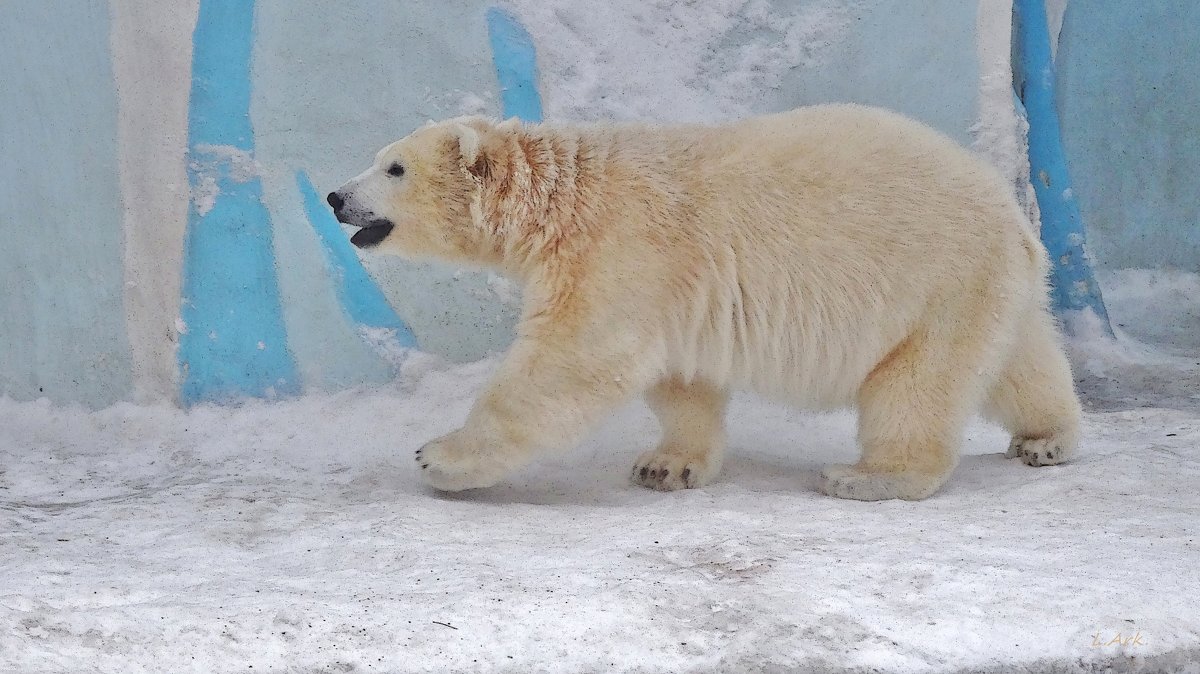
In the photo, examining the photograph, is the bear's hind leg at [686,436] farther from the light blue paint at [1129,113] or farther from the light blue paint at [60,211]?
the light blue paint at [1129,113]

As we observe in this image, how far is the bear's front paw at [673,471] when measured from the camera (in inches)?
157

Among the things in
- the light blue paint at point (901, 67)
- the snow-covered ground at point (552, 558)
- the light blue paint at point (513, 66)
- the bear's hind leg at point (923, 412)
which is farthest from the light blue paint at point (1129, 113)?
the light blue paint at point (513, 66)

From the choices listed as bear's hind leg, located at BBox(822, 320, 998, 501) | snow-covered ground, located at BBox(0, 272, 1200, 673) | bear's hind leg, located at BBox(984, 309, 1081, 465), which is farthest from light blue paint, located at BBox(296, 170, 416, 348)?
bear's hind leg, located at BBox(984, 309, 1081, 465)

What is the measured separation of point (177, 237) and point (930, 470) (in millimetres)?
3200

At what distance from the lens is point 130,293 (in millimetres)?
4762

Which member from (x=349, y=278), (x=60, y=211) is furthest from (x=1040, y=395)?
(x=60, y=211)

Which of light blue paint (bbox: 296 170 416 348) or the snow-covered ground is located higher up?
light blue paint (bbox: 296 170 416 348)

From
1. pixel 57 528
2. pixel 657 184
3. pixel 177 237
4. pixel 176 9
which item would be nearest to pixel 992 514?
pixel 657 184

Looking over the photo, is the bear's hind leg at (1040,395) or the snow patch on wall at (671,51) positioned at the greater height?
the snow patch on wall at (671,51)

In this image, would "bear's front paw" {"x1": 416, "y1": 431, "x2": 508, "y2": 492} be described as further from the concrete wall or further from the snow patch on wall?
the snow patch on wall

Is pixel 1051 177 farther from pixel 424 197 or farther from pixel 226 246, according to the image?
pixel 226 246

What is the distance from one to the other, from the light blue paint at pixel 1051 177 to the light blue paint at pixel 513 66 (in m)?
2.46

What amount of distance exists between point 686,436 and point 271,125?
7.72ft

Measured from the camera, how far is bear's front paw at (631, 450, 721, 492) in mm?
4000
